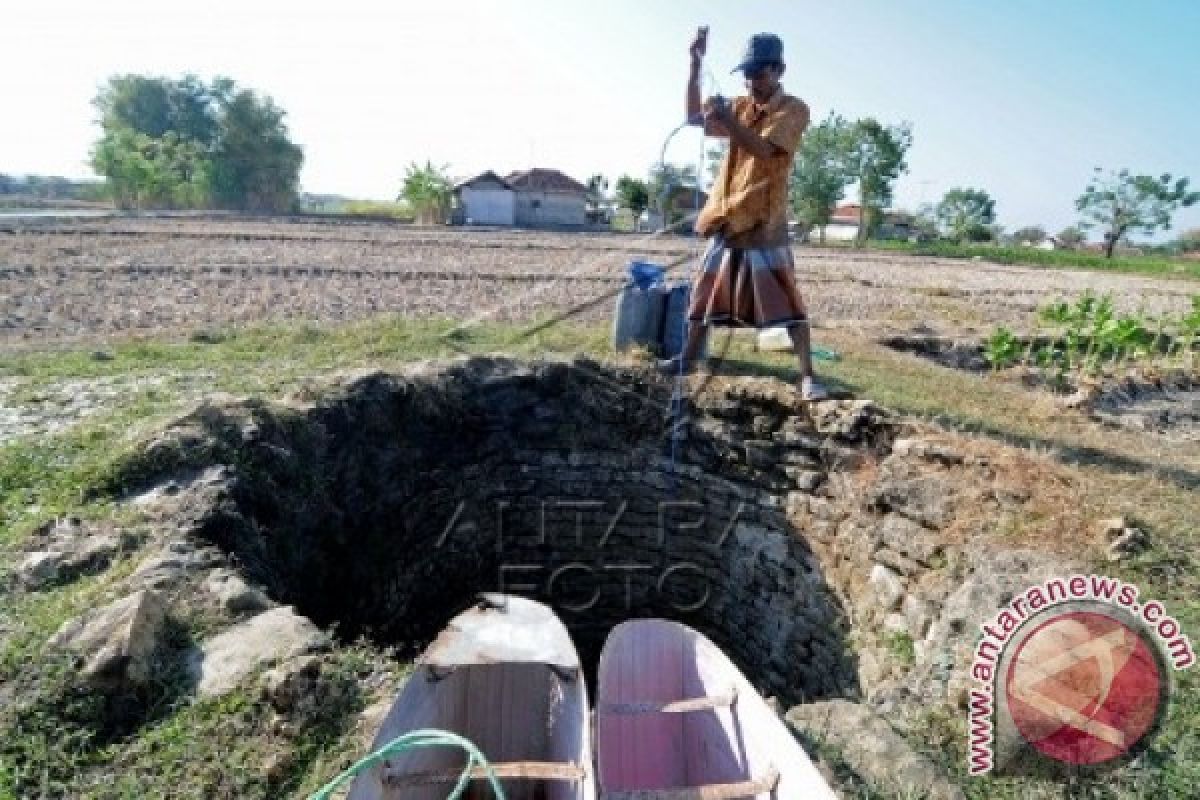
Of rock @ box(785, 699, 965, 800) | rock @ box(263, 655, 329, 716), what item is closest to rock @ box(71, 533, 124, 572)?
rock @ box(263, 655, 329, 716)

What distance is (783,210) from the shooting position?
536 cm

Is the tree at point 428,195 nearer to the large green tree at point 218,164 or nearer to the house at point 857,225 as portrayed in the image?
the large green tree at point 218,164

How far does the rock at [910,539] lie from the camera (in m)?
4.71

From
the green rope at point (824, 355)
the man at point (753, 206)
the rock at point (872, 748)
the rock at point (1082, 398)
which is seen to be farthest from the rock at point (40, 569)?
the rock at point (1082, 398)

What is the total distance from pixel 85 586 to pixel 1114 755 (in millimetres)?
4595

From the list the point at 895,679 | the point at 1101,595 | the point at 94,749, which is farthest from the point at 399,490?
the point at 1101,595

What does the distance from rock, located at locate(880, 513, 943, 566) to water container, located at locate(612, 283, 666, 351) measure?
279cm

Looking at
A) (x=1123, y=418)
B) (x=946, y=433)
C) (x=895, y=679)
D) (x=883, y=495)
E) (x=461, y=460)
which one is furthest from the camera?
(x=1123, y=418)


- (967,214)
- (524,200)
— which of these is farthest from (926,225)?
(524,200)

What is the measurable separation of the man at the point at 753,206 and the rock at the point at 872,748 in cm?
284

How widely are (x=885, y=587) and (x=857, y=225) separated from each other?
60426mm

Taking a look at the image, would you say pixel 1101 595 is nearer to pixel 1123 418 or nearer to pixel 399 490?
pixel 399 490

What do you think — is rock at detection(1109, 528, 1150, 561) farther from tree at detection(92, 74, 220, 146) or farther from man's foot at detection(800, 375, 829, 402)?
tree at detection(92, 74, 220, 146)

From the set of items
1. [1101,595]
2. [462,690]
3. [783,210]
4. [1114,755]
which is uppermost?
[783,210]
